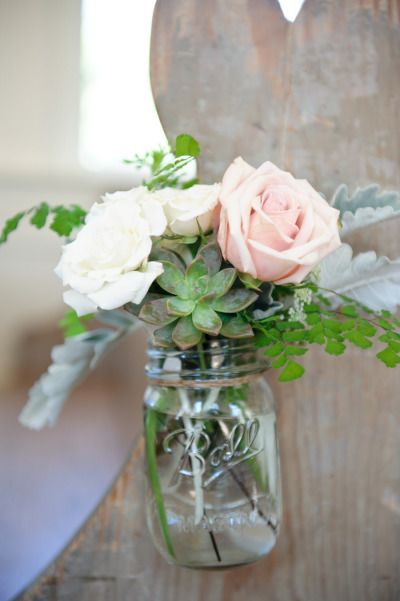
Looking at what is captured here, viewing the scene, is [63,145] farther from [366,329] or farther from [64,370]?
[366,329]

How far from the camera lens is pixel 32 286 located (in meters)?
2.51

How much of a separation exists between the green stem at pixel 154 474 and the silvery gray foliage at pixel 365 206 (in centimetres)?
24

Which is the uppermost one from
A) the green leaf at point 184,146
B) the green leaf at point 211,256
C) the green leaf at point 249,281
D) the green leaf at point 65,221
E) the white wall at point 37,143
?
the green leaf at point 184,146

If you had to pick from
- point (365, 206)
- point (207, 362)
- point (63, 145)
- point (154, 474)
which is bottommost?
point (63, 145)

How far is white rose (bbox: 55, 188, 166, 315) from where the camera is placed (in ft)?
1.66

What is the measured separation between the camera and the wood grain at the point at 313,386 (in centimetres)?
72

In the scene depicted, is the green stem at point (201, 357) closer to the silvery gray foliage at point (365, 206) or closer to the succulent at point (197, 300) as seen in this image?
the succulent at point (197, 300)

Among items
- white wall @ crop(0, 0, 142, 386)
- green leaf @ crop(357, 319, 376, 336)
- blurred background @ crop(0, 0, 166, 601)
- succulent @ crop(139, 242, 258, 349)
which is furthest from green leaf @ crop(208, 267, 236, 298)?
white wall @ crop(0, 0, 142, 386)

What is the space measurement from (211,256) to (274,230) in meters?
0.06

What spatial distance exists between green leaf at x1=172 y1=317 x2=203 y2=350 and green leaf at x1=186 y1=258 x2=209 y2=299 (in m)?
0.02

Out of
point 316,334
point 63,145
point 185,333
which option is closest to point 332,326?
point 316,334

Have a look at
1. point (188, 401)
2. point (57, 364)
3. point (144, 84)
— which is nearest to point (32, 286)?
point (144, 84)

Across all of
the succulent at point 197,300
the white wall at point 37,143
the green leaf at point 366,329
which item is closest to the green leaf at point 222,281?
the succulent at point 197,300

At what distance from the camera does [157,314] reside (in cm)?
54
